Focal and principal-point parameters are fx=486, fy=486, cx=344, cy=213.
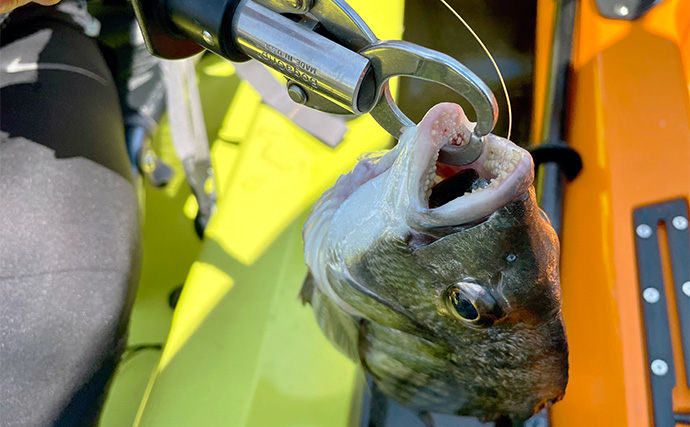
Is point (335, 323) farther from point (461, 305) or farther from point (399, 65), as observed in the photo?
point (399, 65)

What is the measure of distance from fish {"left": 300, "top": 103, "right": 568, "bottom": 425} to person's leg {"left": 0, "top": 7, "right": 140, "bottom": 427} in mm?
541

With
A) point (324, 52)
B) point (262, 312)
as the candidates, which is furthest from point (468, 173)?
point (262, 312)

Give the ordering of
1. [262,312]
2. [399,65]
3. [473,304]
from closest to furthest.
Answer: [399,65] → [473,304] → [262,312]

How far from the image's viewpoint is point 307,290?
1.18 metres

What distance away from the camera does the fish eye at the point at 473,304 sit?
27.8 inches

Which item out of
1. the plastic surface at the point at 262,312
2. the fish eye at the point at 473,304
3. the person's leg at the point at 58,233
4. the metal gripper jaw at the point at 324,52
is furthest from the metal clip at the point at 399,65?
the person's leg at the point at 58,233

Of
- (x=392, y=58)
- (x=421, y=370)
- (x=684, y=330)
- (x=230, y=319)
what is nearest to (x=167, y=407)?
(x=230, y=319)

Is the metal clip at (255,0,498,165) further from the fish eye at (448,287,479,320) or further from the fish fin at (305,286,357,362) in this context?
the fish fin at (305,286,357,362)

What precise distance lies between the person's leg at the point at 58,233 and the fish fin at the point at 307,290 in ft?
1.48

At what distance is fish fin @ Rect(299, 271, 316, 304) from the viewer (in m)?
1.16

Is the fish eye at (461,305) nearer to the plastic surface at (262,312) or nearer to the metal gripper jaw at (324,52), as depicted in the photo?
the metal gripper jaw at (324,52)

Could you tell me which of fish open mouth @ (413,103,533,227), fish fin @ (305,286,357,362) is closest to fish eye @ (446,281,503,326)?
fish open mouth @ (413,103,533,227)

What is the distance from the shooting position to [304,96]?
27.0 inches

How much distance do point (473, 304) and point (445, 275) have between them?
58 mm
